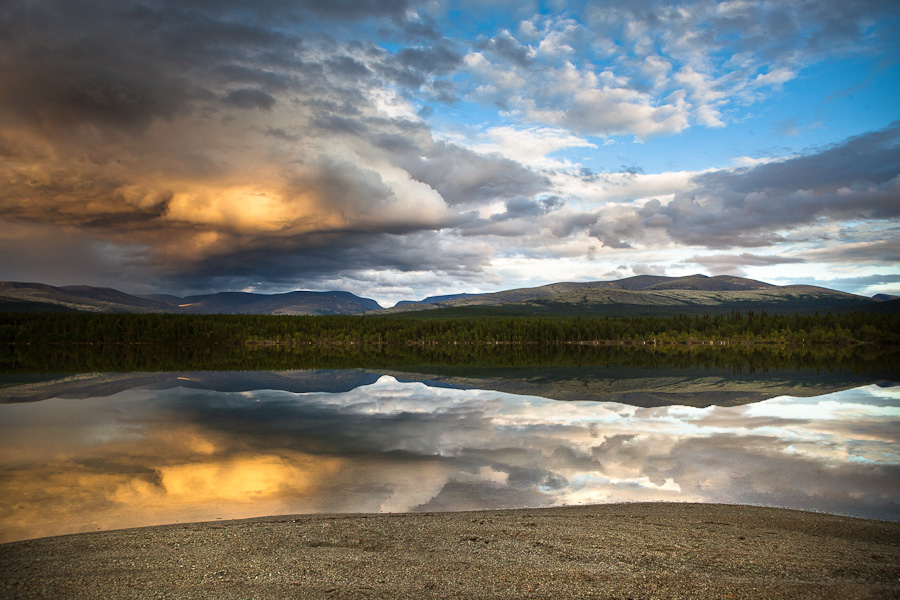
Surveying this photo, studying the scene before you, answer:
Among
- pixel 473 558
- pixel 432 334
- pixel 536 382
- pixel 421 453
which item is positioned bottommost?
pixel 536 382

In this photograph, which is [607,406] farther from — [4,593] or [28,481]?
[4,593]

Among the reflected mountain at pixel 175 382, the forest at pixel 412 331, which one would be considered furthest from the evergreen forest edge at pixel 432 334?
the reflected mountain at pixel 175 382

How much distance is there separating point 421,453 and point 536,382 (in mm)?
32089

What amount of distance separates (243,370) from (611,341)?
422 ft

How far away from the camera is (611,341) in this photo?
171500mm

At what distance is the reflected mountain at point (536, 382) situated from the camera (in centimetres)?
4169

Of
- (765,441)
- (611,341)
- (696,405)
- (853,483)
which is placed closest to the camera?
(853,483)

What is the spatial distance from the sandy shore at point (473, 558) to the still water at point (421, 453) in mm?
2431

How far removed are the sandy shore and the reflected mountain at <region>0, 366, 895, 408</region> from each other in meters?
24.9

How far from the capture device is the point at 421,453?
22062mm

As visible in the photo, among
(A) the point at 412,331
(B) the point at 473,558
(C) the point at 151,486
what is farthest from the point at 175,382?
(A) the point at 412,331

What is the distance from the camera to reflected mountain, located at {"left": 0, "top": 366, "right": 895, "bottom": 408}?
4169cm

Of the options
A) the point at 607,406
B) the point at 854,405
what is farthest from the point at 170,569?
the point at 854,405

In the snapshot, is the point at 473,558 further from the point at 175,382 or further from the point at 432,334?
the point at 432,334
